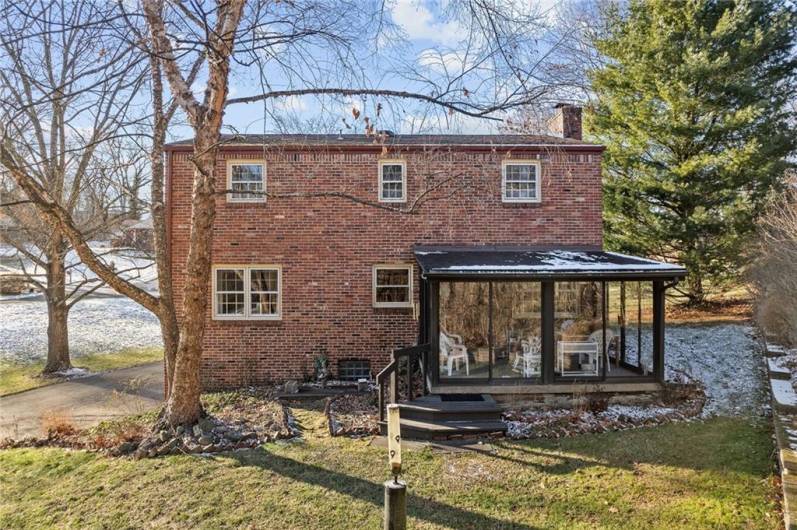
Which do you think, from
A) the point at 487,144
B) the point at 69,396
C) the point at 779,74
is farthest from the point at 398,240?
the point at 779,74

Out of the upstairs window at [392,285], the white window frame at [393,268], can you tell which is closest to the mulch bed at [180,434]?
the white window frame at [393,268]

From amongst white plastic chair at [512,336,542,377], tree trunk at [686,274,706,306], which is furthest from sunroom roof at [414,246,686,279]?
tree trunk at [686,274,706,306]

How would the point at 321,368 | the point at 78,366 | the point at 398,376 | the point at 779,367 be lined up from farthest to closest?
the point at 78,366
the point at 321,368
the point at 779,367
the point at 398,376

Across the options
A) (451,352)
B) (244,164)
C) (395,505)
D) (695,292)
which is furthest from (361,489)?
(695,292)

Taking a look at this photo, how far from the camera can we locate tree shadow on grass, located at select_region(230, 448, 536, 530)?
17.7 feet

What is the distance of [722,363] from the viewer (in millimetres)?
11961

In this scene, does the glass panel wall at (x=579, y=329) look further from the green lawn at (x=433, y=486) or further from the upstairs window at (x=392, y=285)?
the upstairs window at (x=392, y=285)

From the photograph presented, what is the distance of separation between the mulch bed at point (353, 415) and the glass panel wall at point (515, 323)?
2.64 m

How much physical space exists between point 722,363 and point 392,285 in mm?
7982

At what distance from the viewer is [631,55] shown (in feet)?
56.6

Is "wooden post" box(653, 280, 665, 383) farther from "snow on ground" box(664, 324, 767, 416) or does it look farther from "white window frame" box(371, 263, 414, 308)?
"white window frame" box(371, 263, 414, 308)

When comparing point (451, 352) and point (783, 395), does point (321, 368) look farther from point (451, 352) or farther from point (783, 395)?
point (783, 395)

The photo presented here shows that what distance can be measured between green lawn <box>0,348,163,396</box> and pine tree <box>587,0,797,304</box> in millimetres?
17973

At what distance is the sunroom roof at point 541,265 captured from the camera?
9.25 meters
